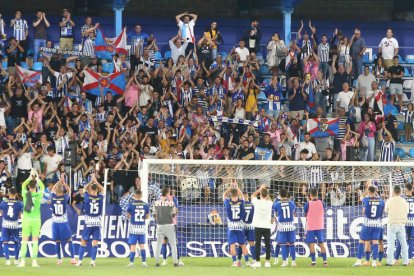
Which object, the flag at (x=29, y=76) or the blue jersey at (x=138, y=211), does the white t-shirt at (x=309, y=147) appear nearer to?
the flag at (x=29, y=76)

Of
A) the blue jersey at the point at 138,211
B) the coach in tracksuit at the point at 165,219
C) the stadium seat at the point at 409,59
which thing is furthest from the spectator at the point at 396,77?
the blue jersey at the point at 138,211

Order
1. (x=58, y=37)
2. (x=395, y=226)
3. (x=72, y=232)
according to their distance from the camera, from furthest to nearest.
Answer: (x=58, y=37) → (x=72, y=232) → (x=395, y=226)

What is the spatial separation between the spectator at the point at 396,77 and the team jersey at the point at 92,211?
13399 millimetres

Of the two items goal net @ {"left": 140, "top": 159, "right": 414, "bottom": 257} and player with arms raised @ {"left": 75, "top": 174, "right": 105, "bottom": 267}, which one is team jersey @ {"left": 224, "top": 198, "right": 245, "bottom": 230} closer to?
goal net @ {"left": 140, "top": 159, "right": 414, "bottom": 257}

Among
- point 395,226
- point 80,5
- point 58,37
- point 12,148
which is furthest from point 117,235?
point 80,5

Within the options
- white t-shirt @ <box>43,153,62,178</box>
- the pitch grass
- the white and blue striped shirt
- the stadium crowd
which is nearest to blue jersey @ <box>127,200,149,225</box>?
the pitch grass

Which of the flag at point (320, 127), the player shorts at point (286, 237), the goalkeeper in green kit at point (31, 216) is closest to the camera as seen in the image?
the goalkeeper in green kit at point (31, 216)

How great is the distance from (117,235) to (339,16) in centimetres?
1593

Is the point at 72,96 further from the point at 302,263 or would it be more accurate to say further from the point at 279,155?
the point at 302,263

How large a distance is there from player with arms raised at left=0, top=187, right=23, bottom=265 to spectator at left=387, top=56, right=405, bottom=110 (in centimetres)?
1431

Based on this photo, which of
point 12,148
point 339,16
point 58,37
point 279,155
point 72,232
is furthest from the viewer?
point 339,16

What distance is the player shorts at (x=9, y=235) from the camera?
2880cm

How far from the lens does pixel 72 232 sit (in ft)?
102

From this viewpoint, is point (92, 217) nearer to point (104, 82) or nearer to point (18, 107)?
point (18, 107)
